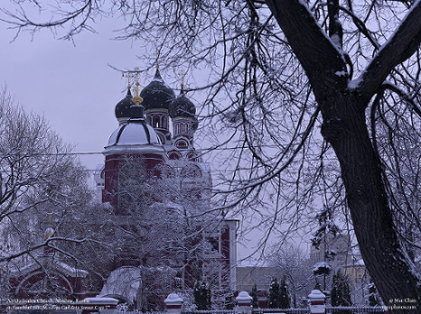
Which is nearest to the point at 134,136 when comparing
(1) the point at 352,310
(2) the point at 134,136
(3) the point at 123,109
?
(2) the point at 134,136

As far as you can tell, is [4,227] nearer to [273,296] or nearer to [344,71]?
[273,296]

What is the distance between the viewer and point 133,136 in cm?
2897

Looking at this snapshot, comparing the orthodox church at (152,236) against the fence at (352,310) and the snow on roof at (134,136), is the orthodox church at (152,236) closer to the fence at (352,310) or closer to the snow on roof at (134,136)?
the snow on roof at (134,136)

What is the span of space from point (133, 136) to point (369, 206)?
25994 mm

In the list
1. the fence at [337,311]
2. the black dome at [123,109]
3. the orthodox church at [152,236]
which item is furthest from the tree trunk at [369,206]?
the black dome at [123,109]

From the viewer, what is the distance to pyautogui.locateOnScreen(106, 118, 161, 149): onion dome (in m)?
28.7

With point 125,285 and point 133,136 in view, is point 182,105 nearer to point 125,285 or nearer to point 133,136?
point 125,285

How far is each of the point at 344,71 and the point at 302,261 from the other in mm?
40467

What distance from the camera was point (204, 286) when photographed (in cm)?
2120

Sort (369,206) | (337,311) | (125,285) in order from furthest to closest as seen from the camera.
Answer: (125,285) → (337,311) → (369,206)

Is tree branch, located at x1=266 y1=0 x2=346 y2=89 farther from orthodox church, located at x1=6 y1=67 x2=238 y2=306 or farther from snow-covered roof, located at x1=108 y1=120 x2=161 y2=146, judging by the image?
snow-covered roof, located at x1=108 y1=120 x2=161 y2=146

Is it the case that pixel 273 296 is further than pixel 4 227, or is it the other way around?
pixel 273 296

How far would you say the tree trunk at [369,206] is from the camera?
3385 mm

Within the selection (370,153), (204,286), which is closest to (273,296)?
(204,286)
